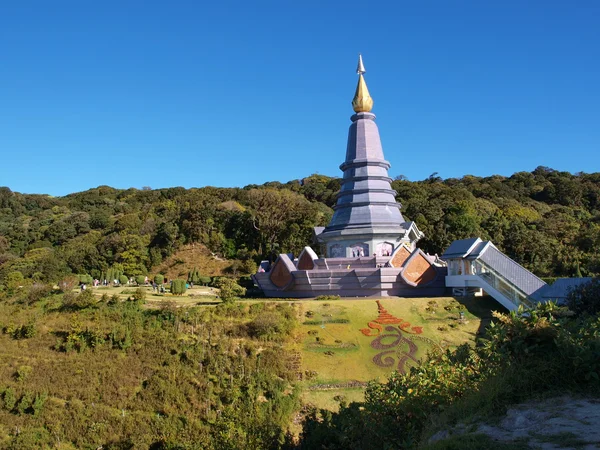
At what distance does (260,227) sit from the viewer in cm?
5106

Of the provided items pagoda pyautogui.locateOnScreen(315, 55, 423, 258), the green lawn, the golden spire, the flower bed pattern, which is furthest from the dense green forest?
the golden spire

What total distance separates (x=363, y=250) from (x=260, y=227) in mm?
21294

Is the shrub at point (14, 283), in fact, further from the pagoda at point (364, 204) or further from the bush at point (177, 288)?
the pagoda at point (364, 204)

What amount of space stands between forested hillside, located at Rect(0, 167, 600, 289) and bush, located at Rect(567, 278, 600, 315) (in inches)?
658

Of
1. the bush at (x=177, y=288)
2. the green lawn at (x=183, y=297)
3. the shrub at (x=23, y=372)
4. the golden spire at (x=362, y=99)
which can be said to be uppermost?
the golden spire at (x=362, y=99)

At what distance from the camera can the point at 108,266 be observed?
47.4 meters

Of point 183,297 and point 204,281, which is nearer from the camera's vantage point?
point 183,297

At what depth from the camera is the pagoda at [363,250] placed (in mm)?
27562

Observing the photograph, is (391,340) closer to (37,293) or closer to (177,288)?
(177,288)

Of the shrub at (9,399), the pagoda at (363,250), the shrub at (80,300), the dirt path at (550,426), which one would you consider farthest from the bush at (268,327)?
the dirt path at (550,426)

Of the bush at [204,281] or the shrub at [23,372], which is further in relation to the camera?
the bush at [204,281]

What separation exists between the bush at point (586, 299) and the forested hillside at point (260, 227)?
16719 millimetres

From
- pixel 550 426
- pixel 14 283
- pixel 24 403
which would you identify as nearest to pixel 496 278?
pixel 550 426

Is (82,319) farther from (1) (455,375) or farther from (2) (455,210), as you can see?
(2) (455,210)
